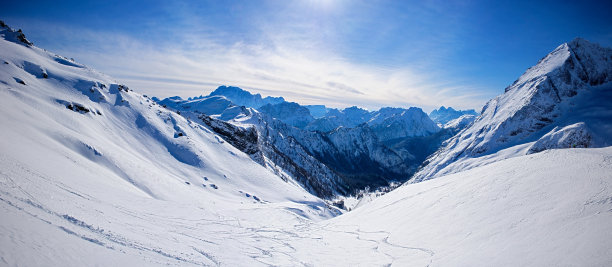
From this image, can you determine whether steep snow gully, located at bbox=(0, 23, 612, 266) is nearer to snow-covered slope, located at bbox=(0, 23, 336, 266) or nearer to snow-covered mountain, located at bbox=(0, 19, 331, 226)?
snow-covered slope, located at bbox=(0, 23, 336, 266)

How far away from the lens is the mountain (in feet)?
428

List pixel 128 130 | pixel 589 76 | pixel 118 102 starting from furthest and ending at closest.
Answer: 1. pixel 589 76
2. pixel 118 102
3. pixel 128 130

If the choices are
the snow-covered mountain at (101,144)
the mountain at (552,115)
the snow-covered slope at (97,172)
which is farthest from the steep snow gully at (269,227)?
the mountain at (552,115)

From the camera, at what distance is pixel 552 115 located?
160 metres

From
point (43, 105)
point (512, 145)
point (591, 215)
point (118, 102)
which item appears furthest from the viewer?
point (512, 145)

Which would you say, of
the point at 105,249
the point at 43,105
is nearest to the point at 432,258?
the point at 105,249

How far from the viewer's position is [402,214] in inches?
715

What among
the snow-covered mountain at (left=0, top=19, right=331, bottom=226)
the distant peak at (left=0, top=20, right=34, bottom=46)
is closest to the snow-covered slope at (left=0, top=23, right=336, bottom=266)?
the snow-covered mountain at (left=0, top=19, right=331, bottom=226)

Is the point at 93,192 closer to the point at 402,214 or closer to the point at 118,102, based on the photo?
the point at 402,214

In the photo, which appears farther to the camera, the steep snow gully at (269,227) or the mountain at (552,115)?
the mountain at (552,115)

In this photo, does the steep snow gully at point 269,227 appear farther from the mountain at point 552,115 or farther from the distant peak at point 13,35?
the mountain at point 552,115

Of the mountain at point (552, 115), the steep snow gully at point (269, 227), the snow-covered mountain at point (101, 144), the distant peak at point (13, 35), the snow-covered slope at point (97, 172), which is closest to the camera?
the steep snow gully at point (269, 227)

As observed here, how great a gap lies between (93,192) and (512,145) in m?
202

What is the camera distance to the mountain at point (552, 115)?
130500 mm
